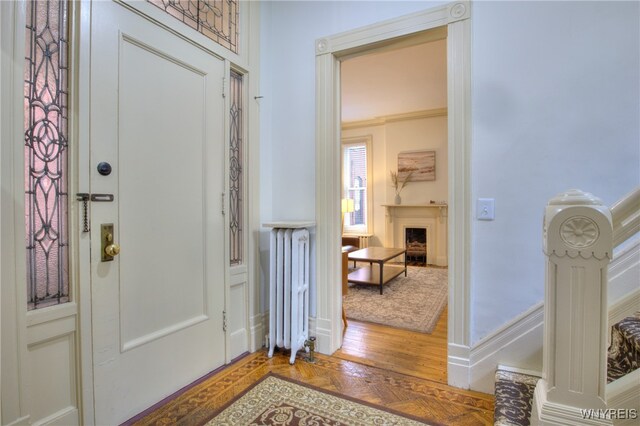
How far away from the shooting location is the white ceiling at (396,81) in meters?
3.80

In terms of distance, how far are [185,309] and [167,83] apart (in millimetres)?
1346

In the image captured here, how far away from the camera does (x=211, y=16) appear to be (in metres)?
2.11

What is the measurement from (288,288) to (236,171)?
0.94m

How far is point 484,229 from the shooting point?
6.15 feet

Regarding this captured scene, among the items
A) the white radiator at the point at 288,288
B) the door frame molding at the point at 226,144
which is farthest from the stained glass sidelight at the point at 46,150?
the white radiator at the point at 288,288

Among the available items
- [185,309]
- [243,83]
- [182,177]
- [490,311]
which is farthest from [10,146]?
[490,311]

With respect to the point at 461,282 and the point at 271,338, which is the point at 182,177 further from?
the point at 461,282

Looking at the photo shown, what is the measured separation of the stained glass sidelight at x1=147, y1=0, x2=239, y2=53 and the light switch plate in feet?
6.50

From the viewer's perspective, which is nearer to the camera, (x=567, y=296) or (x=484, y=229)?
(x=567, y=296)

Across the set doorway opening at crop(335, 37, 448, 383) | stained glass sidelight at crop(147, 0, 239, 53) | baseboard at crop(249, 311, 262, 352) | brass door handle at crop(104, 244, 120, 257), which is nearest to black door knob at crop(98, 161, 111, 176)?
brass door handle at crop(104, 244, 120, 257)

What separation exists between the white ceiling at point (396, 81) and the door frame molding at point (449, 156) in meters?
0.78

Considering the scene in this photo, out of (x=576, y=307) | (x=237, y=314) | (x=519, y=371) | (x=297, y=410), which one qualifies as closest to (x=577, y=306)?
(x=576, y=307)

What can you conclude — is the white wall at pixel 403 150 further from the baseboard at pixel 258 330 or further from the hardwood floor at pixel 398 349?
the baseboard at pixel 258 330

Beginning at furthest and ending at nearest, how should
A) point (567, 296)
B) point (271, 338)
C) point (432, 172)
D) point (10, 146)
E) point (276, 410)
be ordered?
point (432, 172)
point (271, 338)
point (276, 410)
point (10, 146)
point (567, 296)
